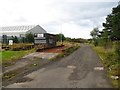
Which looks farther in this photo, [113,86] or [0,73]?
[0,73]

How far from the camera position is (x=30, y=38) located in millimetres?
60406

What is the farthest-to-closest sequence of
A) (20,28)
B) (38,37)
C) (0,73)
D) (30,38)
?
(20,28)
(30,38)
(38,37)
(0,73)

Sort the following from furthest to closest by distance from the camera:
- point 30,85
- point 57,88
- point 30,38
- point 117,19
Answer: point 30,38 < point 117,19 < point 30,85 < point 57,88

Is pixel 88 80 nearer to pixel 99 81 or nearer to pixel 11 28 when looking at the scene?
pixel 99 81

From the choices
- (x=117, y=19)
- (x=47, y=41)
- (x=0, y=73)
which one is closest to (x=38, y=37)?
(x=47, y=41)

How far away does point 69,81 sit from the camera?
510 inches

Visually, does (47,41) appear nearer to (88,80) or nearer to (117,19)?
(117,19)

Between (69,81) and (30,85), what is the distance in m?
2.23

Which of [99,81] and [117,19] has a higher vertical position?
[117,19]

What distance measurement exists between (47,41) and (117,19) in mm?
18940

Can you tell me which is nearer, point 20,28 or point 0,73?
point 0,73

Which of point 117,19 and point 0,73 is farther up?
point 117,19

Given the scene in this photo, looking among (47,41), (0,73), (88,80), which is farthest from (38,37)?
(88,80)

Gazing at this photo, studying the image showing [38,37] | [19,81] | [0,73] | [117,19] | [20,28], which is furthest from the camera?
[20,28]
